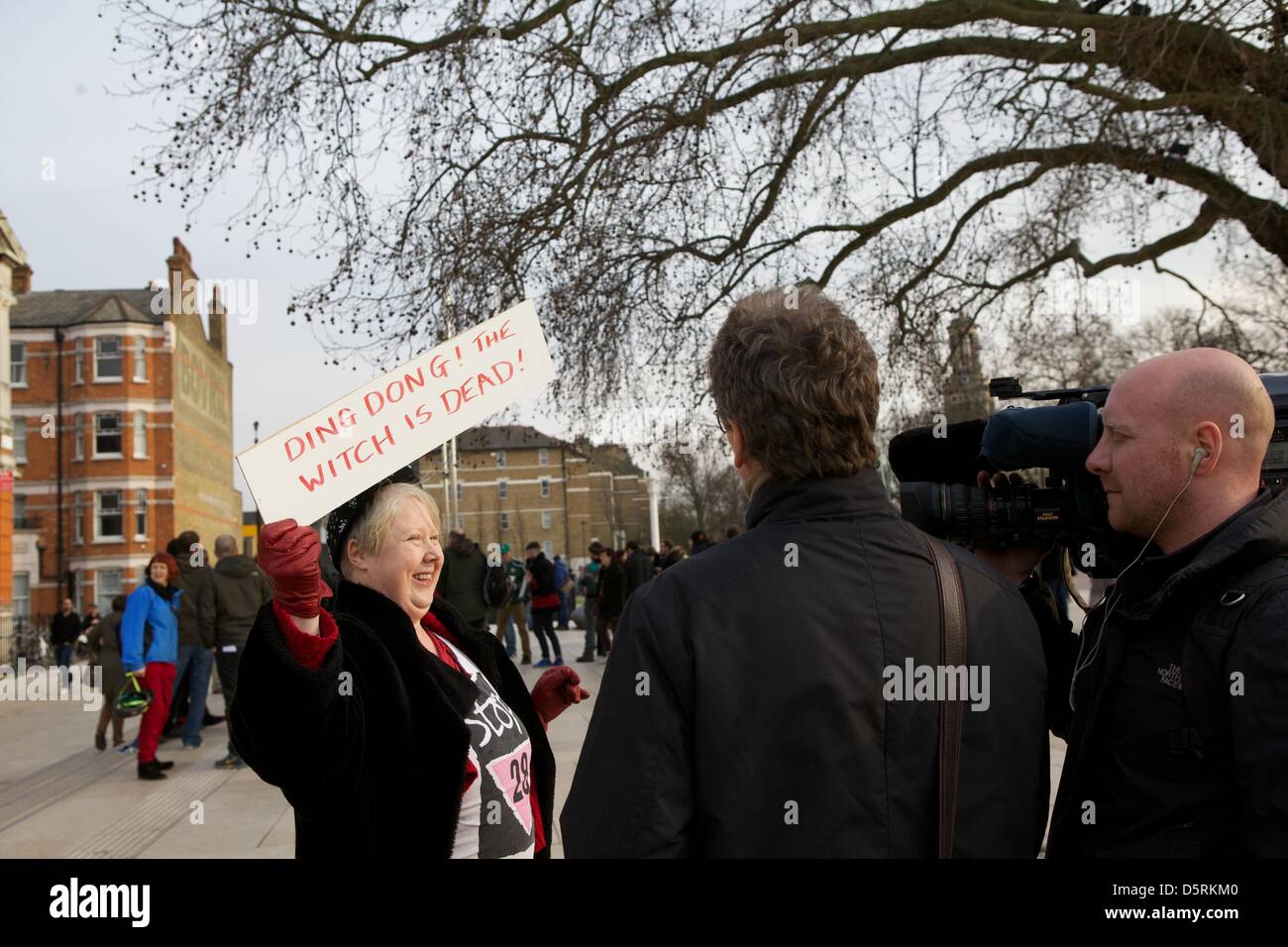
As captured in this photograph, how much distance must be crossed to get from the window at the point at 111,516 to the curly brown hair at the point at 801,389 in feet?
165

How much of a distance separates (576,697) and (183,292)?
401cm

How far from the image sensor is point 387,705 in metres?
2.75

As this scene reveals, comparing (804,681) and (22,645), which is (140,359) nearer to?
(22,645)

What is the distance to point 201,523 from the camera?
192ft

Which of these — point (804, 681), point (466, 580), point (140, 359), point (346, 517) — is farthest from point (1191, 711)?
point (140, 359)

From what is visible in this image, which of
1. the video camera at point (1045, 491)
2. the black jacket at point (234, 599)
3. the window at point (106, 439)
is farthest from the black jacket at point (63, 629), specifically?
the video camera at point (1045, 491)

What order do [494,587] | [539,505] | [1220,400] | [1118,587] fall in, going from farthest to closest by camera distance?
1. [539,505]
2. [494,587]
3. [1118,587]
4. [1220,400]

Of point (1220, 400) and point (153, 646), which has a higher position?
point (1220, 400)

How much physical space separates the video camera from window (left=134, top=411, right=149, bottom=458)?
5052cm

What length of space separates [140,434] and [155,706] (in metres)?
42.7

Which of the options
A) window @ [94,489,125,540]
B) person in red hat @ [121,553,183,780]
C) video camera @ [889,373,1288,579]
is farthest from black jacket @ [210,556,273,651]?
window @ [94,489,125,540]

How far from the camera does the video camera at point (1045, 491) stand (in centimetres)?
223
